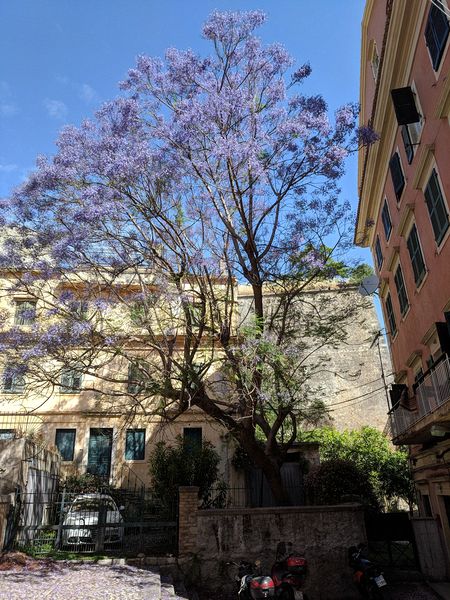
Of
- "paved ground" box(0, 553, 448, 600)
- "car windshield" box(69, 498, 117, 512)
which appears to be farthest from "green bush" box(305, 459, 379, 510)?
"car windshield" box(69, 498, 117, 512)

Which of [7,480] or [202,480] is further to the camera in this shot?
[202,480]

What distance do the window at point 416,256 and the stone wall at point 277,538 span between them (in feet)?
19.2

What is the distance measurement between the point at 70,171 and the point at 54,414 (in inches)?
481

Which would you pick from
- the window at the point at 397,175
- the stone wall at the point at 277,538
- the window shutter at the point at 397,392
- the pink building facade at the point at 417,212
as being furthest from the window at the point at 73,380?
the window at the point at 397,175

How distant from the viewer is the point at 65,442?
19.9 metres

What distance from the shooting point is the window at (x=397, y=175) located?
1305cm

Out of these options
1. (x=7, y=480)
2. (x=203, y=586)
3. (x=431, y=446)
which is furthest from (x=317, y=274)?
(x=7, y=480)

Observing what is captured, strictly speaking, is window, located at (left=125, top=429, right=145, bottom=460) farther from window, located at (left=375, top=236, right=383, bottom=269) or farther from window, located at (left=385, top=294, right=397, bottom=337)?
window, located at (left=375, top=236, right=383, bottom=269)

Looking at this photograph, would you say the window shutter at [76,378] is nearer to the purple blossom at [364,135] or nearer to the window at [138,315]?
the window at [138,315]

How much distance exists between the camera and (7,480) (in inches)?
482

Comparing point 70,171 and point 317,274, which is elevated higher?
point 70,171

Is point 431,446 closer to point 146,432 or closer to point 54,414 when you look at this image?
point 146,432

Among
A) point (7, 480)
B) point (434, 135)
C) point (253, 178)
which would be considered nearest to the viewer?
point (434, 135)

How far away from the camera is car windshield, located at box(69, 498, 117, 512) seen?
11.9 m
